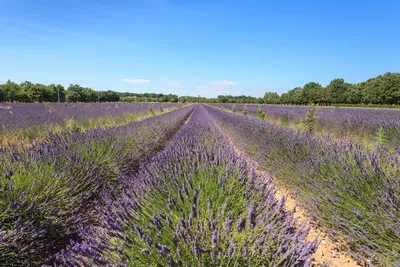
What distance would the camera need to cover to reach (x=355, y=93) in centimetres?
6044

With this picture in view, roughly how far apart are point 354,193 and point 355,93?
225 feet

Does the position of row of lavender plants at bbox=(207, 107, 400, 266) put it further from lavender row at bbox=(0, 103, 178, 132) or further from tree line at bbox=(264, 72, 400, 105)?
tree line at bbox=(264, 72, 400, 105)

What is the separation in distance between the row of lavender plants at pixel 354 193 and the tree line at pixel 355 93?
3813 cm

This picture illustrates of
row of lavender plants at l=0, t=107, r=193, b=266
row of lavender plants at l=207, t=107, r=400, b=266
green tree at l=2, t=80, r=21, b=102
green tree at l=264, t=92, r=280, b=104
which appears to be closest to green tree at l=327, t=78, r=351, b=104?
green tree at l=264, t=92, r=280, b=104

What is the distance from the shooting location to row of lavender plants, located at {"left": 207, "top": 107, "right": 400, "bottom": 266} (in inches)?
82.0

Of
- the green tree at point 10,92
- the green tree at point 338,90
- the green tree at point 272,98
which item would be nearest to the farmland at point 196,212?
the green tree at point 10,92

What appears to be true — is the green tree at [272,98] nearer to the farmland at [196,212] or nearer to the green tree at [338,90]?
the green tree at [338,90]

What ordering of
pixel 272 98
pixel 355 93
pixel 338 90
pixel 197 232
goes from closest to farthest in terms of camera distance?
pixel 197 232 < pixel 355 93 < pixel 338 90 < pixel 272 98

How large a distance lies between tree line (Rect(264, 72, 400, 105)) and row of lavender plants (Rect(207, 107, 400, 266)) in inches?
1501

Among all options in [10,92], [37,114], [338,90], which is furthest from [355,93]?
[10,92]

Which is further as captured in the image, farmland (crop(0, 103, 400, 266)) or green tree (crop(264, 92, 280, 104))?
green tree (crop(264, 92, 280, 104))

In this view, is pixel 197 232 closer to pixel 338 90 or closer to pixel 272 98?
pixel 338 90

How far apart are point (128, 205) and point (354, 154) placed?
2.73 metres

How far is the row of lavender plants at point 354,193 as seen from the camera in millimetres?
2084
